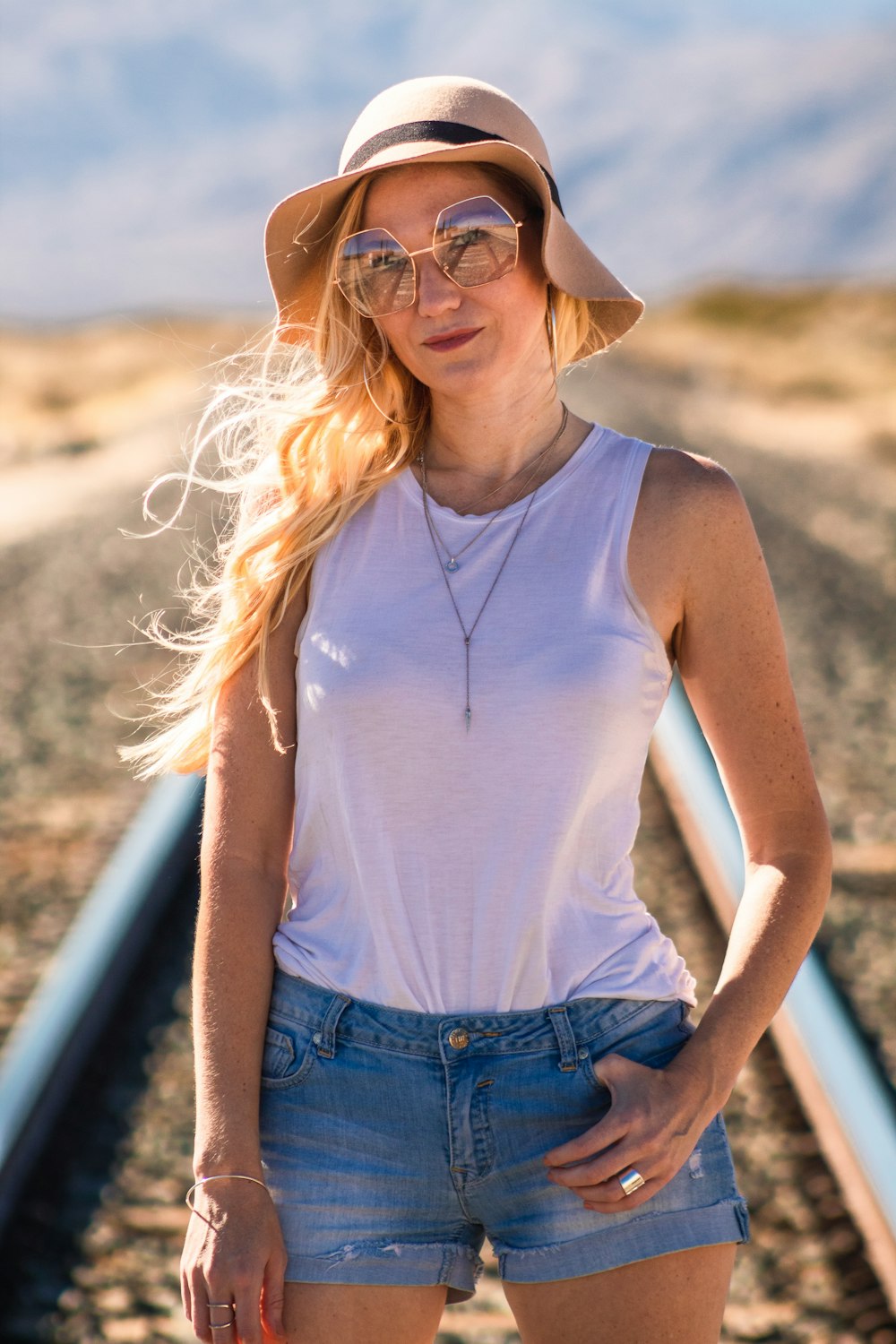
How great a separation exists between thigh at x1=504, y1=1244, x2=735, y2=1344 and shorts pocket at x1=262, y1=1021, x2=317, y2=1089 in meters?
0.37


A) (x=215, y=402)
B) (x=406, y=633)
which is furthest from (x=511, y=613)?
(x=215, y=402)

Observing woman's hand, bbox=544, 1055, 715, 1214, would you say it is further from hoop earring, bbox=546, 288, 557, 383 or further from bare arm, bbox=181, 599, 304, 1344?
hoop earring, bbox=546, 288, 557, 383

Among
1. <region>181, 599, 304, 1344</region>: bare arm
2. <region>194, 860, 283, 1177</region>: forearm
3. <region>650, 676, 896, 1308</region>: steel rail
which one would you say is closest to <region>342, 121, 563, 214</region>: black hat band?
<region>181, 599, 304, 1344</region>: bare arm

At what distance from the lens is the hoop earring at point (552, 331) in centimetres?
213

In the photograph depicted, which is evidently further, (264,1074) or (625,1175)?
(264,1074)

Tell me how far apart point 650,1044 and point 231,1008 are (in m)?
0.53

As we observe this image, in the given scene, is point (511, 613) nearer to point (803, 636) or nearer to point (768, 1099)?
point (768, 1099)

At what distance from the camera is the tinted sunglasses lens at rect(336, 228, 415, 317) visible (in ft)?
6.57

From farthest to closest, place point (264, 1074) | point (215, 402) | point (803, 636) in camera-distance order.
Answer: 1. point (803, 636)
2. point (215, 402)
3. point (264, 1074)

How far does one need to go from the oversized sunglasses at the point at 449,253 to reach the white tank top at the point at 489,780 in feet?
1.08

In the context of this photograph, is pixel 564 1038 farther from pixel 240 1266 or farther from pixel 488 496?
pixel 488 496

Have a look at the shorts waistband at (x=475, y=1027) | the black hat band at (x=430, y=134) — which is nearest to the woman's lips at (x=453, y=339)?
the black hat band at (x=430, y=134)

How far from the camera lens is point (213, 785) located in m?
2.01

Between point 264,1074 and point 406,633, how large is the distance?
1.94 feet
